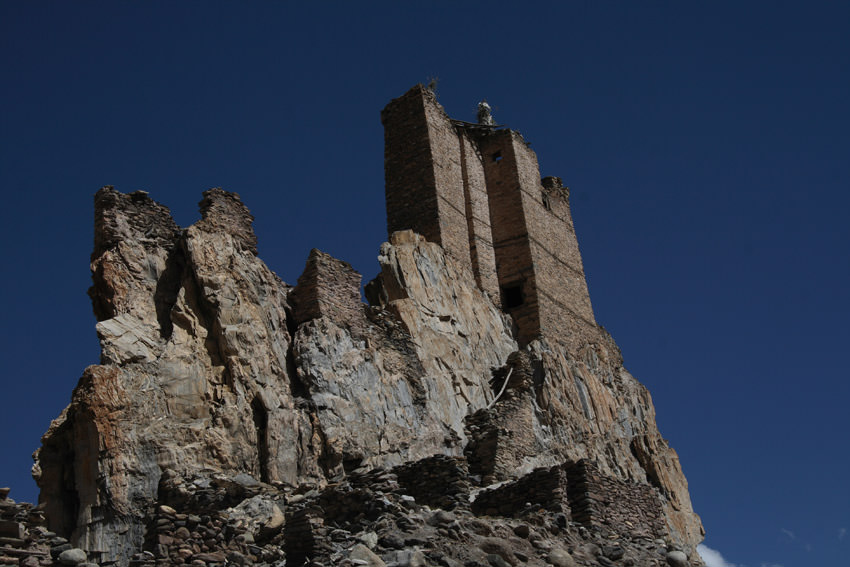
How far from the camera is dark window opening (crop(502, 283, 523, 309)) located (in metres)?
28.0

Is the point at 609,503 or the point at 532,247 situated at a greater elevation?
the point at 532,247

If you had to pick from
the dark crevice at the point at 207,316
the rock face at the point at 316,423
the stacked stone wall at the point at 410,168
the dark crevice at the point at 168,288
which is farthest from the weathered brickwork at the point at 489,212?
the dark crevice at the point at 207,316

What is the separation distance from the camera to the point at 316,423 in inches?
734

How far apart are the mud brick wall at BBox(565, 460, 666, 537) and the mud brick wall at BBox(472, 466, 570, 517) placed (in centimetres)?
24

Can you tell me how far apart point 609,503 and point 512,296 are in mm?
13614

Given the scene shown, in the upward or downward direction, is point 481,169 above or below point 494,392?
above

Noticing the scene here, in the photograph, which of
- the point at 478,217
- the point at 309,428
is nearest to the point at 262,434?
the point at 309,428

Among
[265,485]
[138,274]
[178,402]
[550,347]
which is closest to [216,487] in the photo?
[265,485]

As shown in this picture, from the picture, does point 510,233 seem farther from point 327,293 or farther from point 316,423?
point 316,423

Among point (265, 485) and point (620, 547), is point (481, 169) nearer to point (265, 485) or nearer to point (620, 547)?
point (265, 485)

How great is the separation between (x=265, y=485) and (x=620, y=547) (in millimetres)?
5634

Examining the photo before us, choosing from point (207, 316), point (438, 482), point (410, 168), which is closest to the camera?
point (438, 482)

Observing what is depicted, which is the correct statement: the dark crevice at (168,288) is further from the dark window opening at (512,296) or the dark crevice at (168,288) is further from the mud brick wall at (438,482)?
the dark window opening at (512,296)

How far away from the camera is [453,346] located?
948 inches
